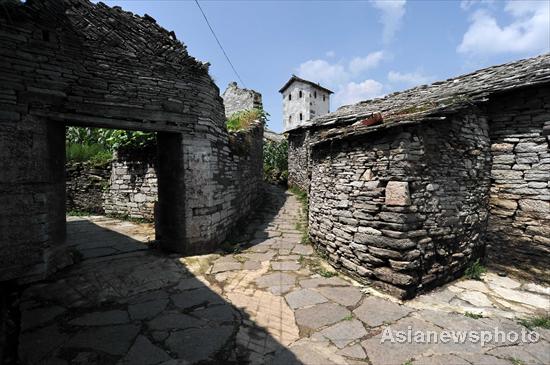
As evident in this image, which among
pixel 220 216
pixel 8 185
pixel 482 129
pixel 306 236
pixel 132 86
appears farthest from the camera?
pixel 306 236

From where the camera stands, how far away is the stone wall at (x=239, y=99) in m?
13.3

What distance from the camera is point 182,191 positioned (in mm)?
5121

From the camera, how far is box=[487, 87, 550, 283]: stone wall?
4.58 m

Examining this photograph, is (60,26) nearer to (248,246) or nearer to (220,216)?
(220,216)

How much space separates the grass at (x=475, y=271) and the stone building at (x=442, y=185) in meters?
0.15

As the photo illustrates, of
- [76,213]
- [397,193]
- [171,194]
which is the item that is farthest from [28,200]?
[76,213]

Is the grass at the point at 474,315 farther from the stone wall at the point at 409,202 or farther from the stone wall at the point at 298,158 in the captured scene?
the stone wall at the point at 298,158

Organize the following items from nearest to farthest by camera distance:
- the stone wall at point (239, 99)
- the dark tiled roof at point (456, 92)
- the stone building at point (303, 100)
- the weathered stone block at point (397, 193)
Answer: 1. the weathered stone block at point (397, 193)
2. the dark tiled roof at point (456, 92)
3. the stone wall at point (239, 99)
4. the stone building at point (303, 100)

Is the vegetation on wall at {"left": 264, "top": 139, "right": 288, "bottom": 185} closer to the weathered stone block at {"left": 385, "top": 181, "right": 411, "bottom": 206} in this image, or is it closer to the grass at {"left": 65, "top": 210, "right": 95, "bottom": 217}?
the grass at {"left": 65, "top": 210, "right": 95, "bottom": 217}

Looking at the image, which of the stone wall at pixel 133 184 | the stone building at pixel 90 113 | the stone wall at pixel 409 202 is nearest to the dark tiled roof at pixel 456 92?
the stone wall at pixel 409 202

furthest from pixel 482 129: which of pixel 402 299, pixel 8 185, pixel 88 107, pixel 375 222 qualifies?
pixel 8 185

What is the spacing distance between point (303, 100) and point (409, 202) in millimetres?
30658

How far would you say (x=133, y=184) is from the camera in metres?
8.30

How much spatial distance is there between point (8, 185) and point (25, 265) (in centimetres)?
117
